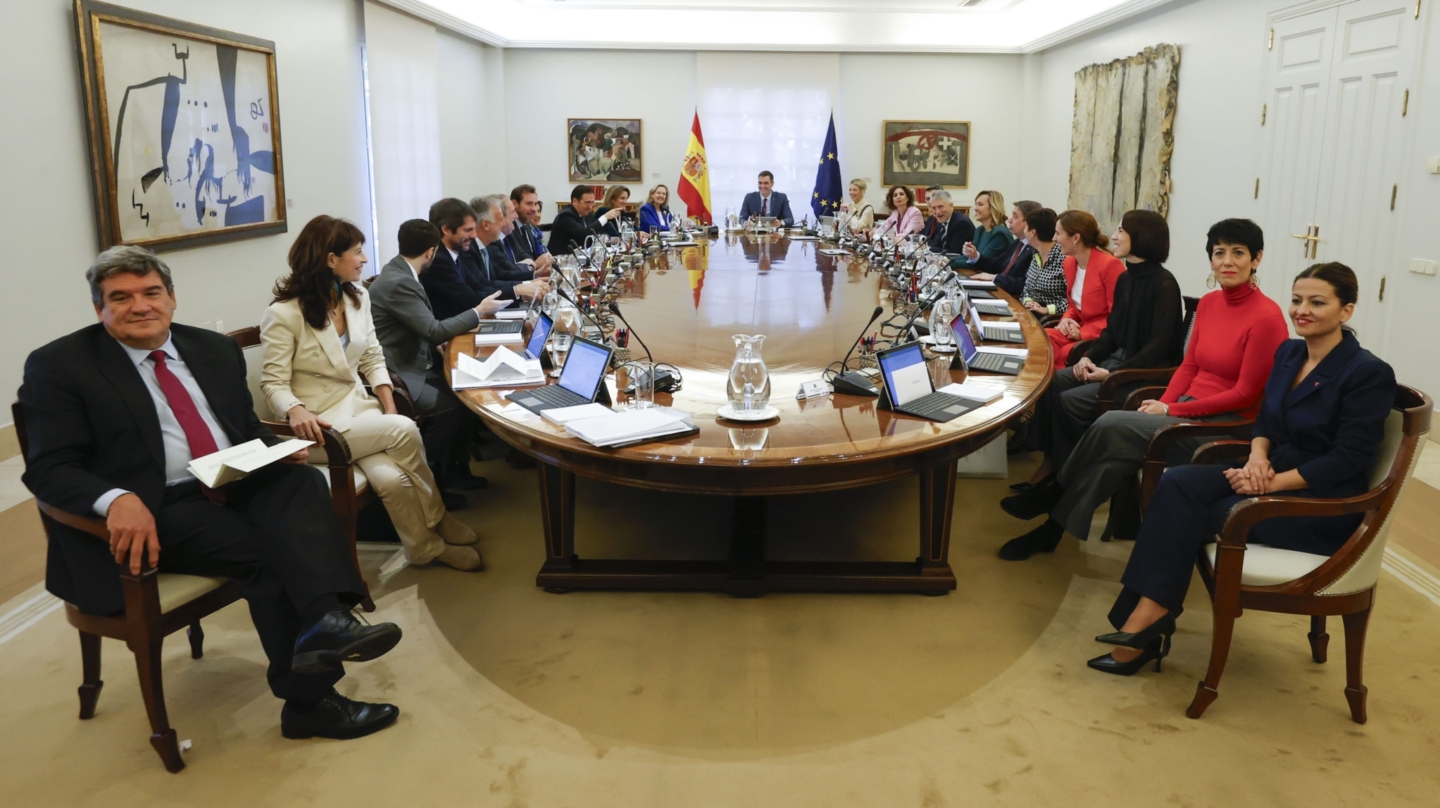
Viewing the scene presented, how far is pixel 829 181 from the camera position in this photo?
1260 centimetres

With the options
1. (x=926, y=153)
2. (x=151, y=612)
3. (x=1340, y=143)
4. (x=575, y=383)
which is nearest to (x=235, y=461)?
(x=151, y=612)

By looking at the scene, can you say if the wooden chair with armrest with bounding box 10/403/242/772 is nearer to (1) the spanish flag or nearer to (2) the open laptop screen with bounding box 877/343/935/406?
(2) the open laptop screen with bounding box 877/343/935/406

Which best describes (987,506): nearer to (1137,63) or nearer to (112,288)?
(112,288)

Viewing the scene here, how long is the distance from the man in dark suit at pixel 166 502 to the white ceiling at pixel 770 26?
33.8 feet

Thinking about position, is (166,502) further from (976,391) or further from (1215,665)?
(1215,665)

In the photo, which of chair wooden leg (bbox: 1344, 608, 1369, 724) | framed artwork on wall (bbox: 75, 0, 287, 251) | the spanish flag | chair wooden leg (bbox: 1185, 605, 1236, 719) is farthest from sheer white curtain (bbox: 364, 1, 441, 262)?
chair wooden leg (bbox: 1344, 608, 1369, 724)

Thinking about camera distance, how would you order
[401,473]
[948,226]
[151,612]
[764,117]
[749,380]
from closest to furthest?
[151,612] < [749,380] < [401,473] < [948,226] < [764,117]

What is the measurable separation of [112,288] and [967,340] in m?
2.73

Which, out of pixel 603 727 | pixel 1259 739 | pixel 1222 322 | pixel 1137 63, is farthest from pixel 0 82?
pixel 1137 63

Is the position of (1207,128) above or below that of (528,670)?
above

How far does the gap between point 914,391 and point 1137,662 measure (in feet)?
3.23

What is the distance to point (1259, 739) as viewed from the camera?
2492mm

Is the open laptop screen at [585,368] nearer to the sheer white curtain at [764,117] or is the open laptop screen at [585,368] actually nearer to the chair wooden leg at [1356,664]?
the chair wooden leg at [1356,664]

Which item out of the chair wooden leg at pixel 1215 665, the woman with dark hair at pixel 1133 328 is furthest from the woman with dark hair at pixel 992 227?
the chair wooden leg at pixel 1215 665
